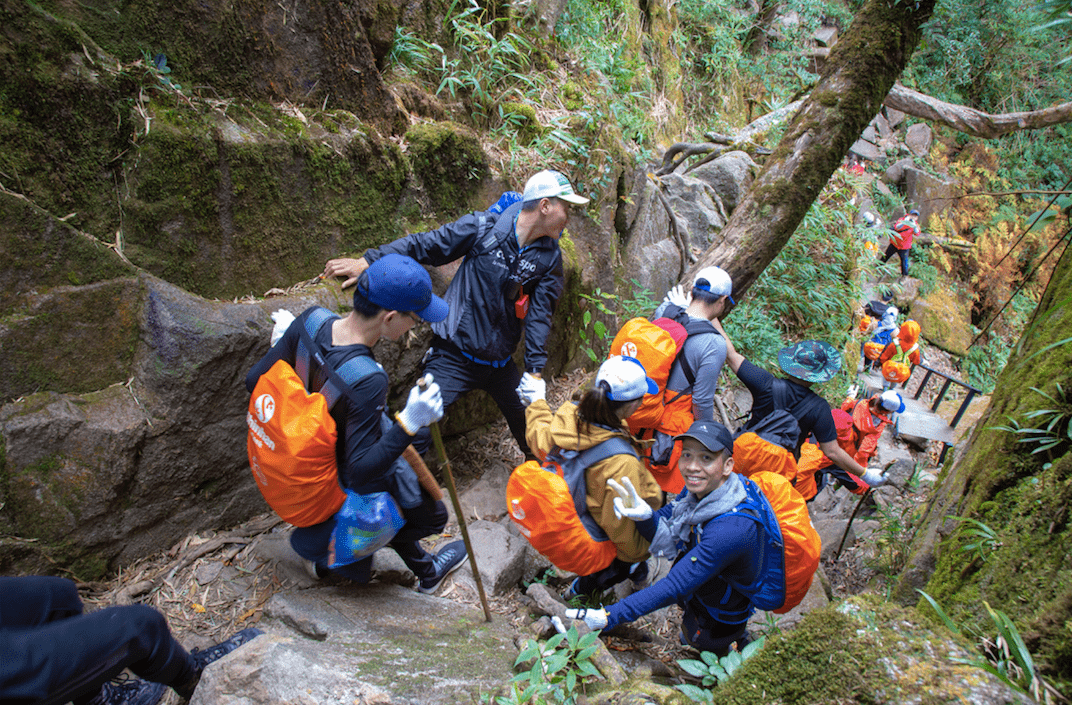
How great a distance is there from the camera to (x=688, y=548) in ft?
9.70

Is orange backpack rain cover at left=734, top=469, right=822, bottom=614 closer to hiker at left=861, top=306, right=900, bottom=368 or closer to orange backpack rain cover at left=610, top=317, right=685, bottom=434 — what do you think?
orange backpack rain cover at left=610, top=317, right=685, bottom=434

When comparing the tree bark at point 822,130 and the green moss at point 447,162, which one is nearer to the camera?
the green moss at point 447,162

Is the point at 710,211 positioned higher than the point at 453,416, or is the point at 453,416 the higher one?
the point at 710,211

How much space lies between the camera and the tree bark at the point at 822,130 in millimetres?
4637

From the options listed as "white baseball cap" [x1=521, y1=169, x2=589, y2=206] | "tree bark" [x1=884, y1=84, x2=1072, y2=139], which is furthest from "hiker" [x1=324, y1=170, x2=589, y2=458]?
"tree bark" [x1=884, y1=84, x2=1072, y2=139]

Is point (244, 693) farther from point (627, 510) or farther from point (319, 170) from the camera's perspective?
point (319, 170)

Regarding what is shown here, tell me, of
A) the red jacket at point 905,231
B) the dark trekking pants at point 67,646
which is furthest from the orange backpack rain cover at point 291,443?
the red jacket at point 905,231

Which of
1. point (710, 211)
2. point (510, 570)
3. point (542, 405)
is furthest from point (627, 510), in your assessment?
point (710, 211)

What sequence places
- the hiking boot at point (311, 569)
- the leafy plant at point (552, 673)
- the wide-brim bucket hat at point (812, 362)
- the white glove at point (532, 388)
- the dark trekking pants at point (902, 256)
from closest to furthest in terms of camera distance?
the leafy plant at point (552, 673) → the hiking boot at point (311, 569) → the white glove at point (532, 388) → the wide-brim bucket hat at point (812, 362) → the dark trekking pants at point (902, 256)

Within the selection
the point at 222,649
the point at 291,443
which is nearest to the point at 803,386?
the point at 291,443

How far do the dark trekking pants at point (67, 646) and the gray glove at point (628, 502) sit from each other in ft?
6.83

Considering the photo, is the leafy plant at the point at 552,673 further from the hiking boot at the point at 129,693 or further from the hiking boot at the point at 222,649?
the hiking boot at the point at 129,693

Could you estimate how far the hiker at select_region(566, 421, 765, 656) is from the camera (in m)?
2.58

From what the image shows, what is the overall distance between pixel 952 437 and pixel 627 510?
27.4 ft
